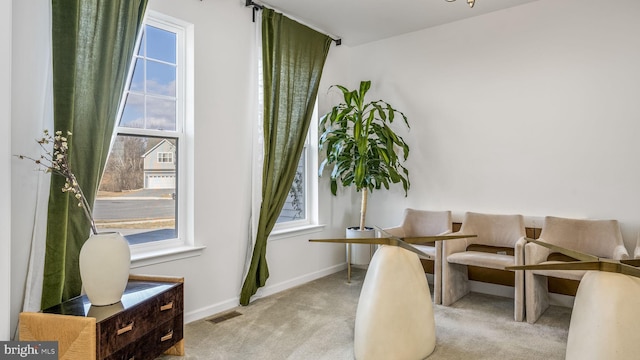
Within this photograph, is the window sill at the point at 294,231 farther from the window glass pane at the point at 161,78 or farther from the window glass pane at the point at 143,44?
the window glass pane at the point at 143,44

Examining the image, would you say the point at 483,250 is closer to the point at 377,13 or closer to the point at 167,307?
the point at 377,13

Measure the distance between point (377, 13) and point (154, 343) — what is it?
11.6 feet

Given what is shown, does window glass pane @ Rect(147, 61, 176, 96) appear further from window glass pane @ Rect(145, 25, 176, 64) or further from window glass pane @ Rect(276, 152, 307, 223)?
window glass pane @ Rect(276, 152, 307, 223)

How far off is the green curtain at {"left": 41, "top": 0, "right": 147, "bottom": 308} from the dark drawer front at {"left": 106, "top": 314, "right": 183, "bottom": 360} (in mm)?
577

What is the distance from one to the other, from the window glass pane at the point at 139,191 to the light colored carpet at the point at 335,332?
84cm

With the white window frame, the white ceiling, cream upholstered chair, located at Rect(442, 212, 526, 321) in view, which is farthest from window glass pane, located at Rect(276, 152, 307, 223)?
cream upholstered chair, located at Rect(442, 212, 526, 321)

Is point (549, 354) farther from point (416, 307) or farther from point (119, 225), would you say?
point (119, 225)

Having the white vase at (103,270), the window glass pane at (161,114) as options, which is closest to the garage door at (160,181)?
the window glass pane at (161,114)

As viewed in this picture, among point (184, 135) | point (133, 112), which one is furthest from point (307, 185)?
point (133, 112)

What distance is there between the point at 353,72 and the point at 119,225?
332 cm

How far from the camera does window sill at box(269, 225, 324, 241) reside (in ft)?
12.9

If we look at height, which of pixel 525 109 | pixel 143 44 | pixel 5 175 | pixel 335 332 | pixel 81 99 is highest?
pixel 143 44

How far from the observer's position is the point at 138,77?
2965 mm

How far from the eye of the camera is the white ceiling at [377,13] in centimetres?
375
